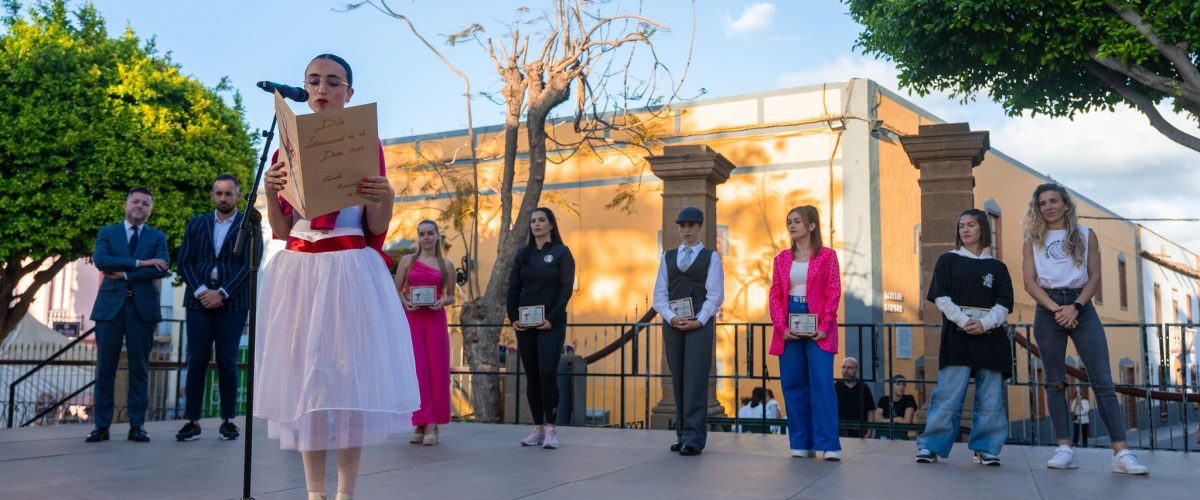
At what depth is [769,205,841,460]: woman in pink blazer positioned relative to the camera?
5.81 m

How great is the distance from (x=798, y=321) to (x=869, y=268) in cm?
1137

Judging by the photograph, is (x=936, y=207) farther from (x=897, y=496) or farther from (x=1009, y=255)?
(x=1009, y=255)

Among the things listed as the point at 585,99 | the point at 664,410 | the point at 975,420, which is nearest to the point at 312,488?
the point at 975,420

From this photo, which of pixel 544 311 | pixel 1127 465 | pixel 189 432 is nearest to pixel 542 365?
pixel 544 311

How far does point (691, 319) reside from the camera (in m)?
6.02

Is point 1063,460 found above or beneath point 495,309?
beneath

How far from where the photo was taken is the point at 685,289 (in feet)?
20.1

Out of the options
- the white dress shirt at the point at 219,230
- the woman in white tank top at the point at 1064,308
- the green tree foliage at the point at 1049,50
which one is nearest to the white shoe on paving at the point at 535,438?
the white dress shirt at the point at 219,230

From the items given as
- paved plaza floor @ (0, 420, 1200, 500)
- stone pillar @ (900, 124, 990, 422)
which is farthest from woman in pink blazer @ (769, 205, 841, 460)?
stone pillar @ (900, 124, 990, 422)

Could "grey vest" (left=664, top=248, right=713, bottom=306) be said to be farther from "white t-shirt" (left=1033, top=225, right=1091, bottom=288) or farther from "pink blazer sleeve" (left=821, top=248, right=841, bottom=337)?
"white t-shirt" (left=1033, top=225, right=1091, bottom=288)

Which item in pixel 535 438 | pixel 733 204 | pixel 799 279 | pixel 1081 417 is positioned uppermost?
pixel 733 204

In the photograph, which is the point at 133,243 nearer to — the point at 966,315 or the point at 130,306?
the point at 130,306

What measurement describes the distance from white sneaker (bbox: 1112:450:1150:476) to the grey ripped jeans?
92 millimetres

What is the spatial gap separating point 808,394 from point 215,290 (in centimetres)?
399
